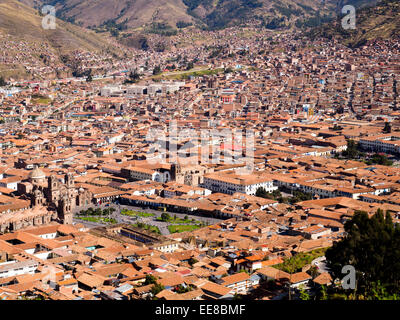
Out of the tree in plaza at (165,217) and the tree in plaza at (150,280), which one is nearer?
the tree in plaza at (150,280)

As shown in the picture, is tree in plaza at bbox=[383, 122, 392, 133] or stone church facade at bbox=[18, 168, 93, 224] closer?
stone church facade at bbox=[18, 168, 93, 224]

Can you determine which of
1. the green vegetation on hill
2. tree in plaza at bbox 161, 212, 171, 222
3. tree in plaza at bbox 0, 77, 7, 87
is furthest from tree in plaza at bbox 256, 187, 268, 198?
tree in plaza at bbox 0, 77, 7, 87

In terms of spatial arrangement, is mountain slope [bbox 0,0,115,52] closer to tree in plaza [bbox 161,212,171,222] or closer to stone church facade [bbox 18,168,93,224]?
stone church facade [bbox 18,168,93,224]

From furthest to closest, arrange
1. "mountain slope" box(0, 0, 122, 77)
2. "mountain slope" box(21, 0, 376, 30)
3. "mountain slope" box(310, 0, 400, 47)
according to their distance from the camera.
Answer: "mountain slope" box(21, 0, 376, 30) < "mountain slope" box(310, 0, 400, 47) < "mountain slope" box(0, 0, 122, 77)

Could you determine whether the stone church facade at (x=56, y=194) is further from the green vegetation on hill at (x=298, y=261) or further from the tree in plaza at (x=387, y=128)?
the tree in plaza at (x=387, y=128)

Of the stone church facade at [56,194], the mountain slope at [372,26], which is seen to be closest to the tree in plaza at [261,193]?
the stone church facade at [56,194]
